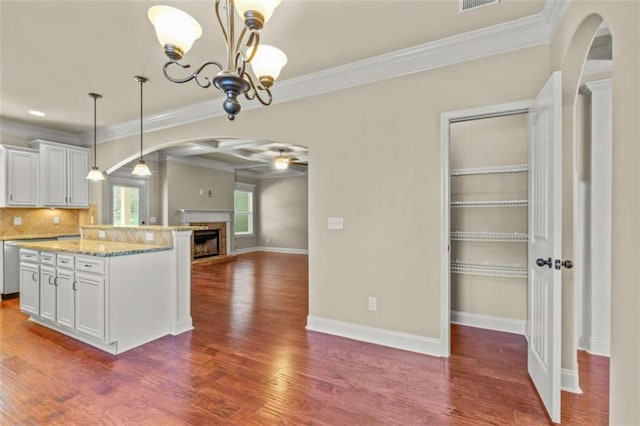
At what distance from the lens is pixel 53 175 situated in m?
5.05

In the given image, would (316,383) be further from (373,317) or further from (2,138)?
(2,138)

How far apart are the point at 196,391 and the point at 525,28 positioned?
3.71 m

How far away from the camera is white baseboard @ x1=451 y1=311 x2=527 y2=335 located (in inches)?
128

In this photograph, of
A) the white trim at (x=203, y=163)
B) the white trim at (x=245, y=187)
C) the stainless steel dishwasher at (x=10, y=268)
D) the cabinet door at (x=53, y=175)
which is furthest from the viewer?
the white trim at (x=245, y=187)

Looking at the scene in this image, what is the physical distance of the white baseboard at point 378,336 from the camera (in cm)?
275

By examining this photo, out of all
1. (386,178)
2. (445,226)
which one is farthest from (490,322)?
(386,178)

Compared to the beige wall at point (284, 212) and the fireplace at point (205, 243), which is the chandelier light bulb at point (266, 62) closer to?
the fireplace at point (205, 243)

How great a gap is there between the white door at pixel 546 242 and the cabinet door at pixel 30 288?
4.82 m

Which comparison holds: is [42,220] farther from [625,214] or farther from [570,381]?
[570,381]

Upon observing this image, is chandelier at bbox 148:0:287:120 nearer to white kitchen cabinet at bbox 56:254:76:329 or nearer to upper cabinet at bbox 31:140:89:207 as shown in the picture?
white kitchen cabinet at bbox 56:254:76:329

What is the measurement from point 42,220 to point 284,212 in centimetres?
589

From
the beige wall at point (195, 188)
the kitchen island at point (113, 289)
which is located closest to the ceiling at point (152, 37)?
the kitchen island at point (113, 289)

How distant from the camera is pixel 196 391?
2.20 m

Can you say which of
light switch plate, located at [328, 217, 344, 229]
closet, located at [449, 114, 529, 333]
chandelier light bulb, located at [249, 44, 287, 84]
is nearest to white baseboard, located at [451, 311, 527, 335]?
closet, located at [449, 114, 529, 333]
